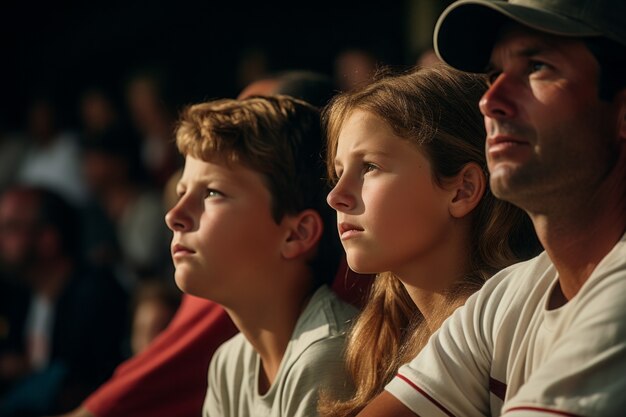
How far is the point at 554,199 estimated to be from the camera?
2074 millimetres

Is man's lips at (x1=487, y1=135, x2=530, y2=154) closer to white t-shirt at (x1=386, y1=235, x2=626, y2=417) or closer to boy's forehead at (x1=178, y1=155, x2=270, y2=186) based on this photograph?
white t-shirt at (x1=386, y1=235, x2=626, y2=417)

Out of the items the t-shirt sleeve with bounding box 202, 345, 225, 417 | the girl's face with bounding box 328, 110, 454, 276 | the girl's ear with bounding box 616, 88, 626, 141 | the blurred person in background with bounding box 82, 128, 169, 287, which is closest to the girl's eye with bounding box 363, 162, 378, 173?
the girl's face with bounding box 328, 110, 454, 276

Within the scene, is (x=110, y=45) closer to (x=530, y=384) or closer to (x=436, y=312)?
(x=436, y=312)

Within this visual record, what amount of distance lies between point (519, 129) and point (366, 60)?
15.6 feet

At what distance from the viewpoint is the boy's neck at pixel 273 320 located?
3.26 metres

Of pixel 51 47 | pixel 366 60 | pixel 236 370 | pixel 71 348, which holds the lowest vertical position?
pixel 51 47

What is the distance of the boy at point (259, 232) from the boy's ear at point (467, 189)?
49 cm

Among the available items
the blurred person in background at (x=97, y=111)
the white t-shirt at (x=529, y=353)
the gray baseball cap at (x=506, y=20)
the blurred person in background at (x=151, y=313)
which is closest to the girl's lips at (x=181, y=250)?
the white t-shirt at (x=529, y=353)

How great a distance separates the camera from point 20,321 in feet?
20.8

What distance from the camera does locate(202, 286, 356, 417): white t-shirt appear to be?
299cm

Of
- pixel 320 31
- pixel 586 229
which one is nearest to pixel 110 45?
pixel 320 31

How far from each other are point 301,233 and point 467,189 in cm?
63

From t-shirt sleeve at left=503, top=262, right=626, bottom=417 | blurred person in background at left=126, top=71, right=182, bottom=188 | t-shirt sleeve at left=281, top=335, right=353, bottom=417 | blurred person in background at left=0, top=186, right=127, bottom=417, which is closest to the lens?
t-shirt sleeve at left=503, top=262, right=626, bottom=417

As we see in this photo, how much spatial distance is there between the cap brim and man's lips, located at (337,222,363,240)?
0.53 meters
